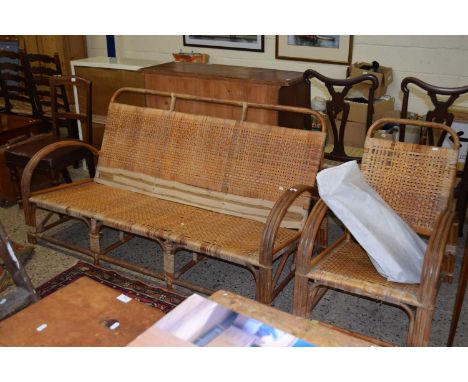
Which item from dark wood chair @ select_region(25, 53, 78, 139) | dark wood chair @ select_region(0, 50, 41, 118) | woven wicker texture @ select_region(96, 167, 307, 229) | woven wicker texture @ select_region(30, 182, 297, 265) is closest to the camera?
woven wicker texture @ select_region(30, 182, 297, 265)

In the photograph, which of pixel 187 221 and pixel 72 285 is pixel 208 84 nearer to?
pixel 187 221

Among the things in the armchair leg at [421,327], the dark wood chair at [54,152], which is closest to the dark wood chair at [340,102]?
the armchair leg at [421,327]

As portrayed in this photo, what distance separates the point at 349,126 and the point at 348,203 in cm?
179

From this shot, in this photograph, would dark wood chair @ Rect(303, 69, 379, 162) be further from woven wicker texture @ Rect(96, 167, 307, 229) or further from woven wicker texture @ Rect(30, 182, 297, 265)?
woven wicker texture @ Rect(30, 182, 297, 265)

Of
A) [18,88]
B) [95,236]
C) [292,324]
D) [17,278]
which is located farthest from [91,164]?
[292,324]

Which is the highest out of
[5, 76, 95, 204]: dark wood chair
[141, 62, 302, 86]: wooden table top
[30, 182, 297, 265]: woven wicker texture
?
[141, 62, 302, 86]: wooden table top

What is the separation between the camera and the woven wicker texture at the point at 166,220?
2.49 m

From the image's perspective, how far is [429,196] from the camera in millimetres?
2455

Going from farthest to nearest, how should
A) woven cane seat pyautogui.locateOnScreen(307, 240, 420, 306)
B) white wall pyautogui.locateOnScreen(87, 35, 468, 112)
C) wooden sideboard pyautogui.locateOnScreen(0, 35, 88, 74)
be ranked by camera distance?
1. wooden sideboard pyautogui.locateOnScreen(0, 35, 88, 74)
2. white wall pyautogui.locateOnScreen(87, 35, 468, 112)
3. woven cane seat pyautogui.locateOnScreen(307, 240, 420, 306)

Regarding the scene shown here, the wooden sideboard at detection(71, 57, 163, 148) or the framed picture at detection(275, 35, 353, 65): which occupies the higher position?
the framed picture at detection(275, 35, 353, 65)

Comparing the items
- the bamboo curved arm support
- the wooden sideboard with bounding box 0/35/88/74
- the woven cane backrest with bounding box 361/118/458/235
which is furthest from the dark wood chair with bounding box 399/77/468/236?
the wooden sideboard with bounding box 0/35/88/74

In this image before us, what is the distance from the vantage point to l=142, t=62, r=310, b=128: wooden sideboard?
3.16 m

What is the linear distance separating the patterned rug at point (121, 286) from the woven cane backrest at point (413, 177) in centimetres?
115

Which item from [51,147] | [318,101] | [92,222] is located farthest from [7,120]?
[318,101]
